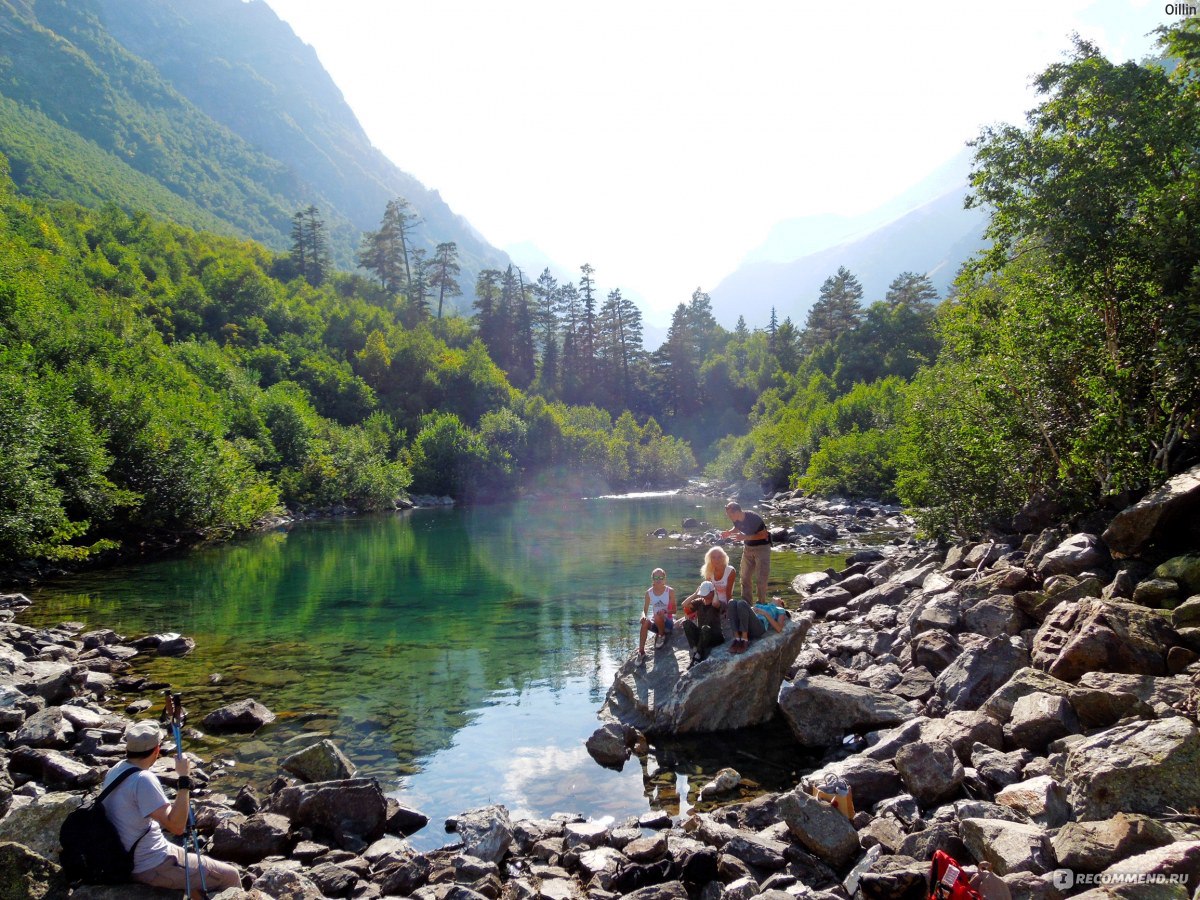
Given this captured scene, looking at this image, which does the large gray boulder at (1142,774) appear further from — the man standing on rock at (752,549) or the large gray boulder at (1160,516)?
the man standing on rock at (752,549)

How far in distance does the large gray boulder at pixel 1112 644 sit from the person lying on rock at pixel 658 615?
6798 mm

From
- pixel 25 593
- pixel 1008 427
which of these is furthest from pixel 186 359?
pixel 1008 427

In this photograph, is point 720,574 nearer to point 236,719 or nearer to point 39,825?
point 236,719

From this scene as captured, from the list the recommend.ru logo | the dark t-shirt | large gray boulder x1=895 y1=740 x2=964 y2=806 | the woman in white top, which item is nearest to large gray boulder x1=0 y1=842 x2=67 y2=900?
the recommend.ru logo

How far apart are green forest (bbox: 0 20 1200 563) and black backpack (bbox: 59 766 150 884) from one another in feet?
53.6

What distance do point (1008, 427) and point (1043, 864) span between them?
13667mm

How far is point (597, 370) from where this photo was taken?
451ft

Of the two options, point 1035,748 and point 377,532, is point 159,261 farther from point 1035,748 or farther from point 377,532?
point 1035,748

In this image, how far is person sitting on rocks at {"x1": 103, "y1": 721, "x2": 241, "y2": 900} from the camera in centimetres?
630

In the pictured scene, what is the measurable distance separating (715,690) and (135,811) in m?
9.10

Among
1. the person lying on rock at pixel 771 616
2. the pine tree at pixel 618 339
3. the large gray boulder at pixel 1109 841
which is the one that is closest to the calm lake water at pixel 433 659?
the person lying on rock at pixel 771 616

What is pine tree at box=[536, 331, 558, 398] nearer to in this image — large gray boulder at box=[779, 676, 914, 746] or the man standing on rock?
the man standing on rock

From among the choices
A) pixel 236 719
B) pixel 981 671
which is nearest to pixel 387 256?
pixel 236 719

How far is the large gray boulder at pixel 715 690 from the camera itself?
12.6 m
